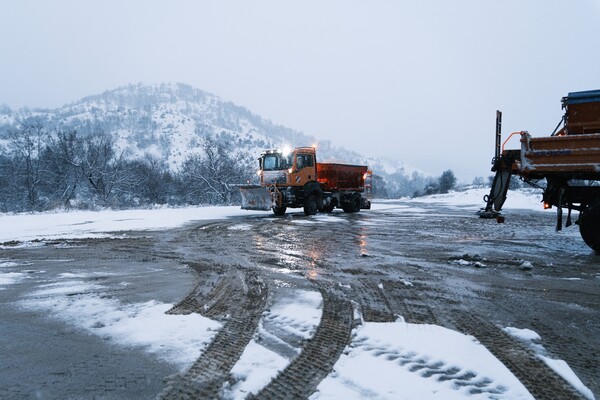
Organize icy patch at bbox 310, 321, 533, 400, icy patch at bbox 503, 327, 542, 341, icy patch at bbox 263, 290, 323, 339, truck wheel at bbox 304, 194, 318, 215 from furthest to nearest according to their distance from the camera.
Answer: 1. truck wheel at bbox 304, 194, 318, 215
2. icy patch at bbox 263, 290, 323, 339
3. icy patch at bbox 503, 327, 542, 341
4. icy patch at bbox 310, 321, 533, 400

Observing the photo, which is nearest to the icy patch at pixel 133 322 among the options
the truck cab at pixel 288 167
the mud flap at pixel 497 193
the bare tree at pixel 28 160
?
the mud flap at pixel 497 193

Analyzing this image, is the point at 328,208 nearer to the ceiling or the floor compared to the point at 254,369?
nearer to the ceiling

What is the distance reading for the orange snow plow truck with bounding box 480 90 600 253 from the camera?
7090mm

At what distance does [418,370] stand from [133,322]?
102 inches

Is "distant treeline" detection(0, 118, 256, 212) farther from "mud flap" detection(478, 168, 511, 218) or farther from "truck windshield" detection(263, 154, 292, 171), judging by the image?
"mud flap" detection(478, 168, 511, 218)

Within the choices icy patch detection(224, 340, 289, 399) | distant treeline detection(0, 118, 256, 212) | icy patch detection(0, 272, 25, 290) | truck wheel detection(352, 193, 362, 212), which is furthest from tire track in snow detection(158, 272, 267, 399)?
distant treeline detection(0, 118, 256, 212)

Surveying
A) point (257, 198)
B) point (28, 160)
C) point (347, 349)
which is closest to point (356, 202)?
point (257, 198)

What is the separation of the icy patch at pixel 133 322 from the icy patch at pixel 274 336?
0.42m

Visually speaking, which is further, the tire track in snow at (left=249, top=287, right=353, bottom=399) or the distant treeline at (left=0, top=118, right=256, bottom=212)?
the distant treeline at (left=0, top=118, right=256, bottom=212)

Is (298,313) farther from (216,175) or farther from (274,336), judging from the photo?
(216,175)

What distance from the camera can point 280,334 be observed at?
334 cm

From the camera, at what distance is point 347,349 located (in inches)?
119

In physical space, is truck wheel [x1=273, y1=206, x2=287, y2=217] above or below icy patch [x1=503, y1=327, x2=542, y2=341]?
above

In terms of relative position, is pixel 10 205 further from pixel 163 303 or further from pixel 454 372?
pixel 454 372
